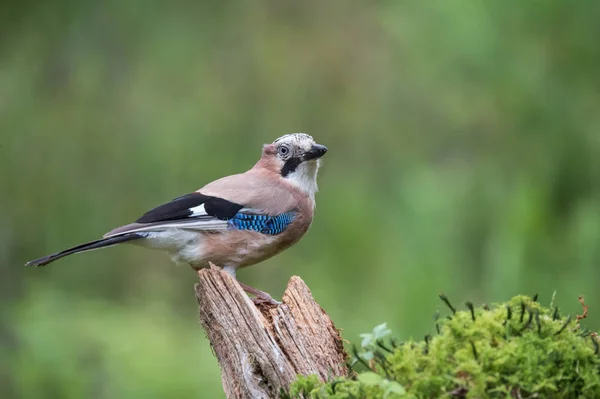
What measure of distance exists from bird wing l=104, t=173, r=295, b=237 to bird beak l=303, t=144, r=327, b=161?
287mm

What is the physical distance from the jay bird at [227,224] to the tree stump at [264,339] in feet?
2.87

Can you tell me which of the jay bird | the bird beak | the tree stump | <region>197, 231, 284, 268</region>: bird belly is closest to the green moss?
the tree stump

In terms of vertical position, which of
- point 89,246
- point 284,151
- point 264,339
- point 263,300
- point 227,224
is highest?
point 284,151

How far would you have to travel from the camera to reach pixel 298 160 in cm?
553

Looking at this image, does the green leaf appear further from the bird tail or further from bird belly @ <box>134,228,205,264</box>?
bird belly @ <box>134,228,205,264</box>

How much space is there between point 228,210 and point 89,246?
79 centimetres

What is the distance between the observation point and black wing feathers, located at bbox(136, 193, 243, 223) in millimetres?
4934

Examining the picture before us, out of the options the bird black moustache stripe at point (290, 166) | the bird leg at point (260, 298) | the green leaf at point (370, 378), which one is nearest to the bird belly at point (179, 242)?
the bird leg at point (260, 298)

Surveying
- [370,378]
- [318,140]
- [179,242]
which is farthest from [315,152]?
[318,140]

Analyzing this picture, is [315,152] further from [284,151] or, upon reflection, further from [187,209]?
[187,209]

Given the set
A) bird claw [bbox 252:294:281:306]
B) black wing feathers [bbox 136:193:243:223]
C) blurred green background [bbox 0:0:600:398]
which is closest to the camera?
bird claw [bbox 252:294:281:306]

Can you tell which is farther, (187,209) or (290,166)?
(290,166)

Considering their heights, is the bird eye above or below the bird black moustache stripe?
above

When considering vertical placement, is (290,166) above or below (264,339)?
above
